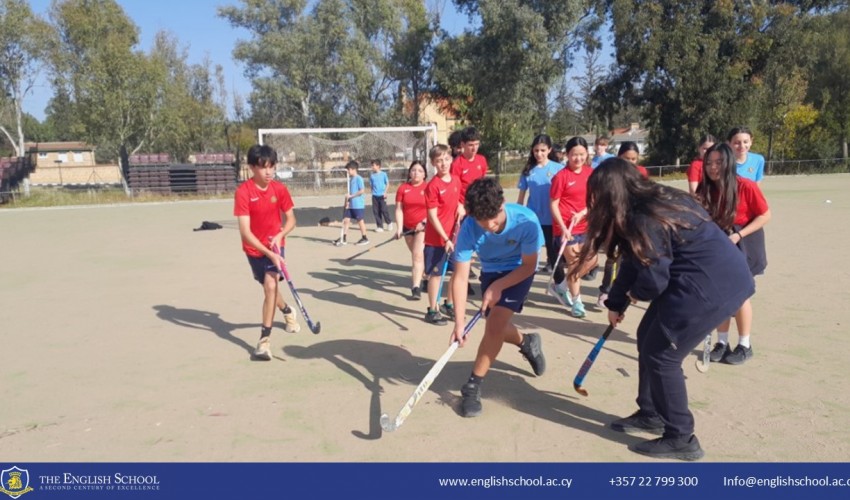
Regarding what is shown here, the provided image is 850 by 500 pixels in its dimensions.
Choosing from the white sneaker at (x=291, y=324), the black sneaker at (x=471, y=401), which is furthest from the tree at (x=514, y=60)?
the black sneaker at (x=471, y=401)

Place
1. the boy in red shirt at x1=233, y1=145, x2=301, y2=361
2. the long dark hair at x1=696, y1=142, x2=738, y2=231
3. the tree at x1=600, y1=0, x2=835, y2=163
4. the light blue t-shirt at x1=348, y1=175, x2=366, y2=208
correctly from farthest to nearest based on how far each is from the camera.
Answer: the tree at x1=600, y1=0, x2=835, y2=163, the light blue t-shirt at x1=348, y1=175, x2=366, y2=208, the boy in red shirt at x1=233, y1=145, x2=301, y2=361, the long dark hair at x1=696, y1=142, x2=738, y2=231

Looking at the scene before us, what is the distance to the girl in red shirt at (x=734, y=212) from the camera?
4578 millimetres

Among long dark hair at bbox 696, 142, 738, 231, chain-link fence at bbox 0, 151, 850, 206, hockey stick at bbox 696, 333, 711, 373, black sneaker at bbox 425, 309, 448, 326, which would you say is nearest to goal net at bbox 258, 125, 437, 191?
chain-link fence at bbox 0, 151, 850, 206

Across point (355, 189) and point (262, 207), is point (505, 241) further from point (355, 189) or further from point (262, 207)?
point (355, 189)

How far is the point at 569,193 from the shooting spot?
6.56m

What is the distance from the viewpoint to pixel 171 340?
6094mm

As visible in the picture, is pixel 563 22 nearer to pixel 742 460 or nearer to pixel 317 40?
pixel 317 40

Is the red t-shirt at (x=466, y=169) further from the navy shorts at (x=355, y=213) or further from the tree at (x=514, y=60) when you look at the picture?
the tree at (x=514, y=60)

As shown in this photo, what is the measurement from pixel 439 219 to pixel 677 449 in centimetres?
366

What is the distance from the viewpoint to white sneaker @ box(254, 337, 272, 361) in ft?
17.5

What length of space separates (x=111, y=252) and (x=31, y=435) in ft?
28.9

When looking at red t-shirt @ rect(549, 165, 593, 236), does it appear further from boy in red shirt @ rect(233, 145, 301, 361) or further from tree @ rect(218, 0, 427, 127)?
tree @ rect(218, 0, 427, 127)

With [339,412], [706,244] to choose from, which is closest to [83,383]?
[339,412]

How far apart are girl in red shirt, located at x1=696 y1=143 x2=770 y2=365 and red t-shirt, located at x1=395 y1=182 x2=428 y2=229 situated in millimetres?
3353
